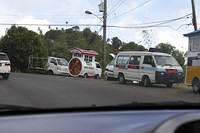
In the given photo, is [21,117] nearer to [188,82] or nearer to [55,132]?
[55,132]

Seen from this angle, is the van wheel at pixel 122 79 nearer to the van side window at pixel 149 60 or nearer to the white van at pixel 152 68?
the white van at pixel 152 68

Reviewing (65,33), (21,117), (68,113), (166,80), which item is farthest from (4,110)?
(65,33)

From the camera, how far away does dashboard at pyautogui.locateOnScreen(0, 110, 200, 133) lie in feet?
5.93

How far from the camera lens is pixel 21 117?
196 centimetres

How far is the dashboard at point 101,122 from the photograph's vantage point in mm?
1809

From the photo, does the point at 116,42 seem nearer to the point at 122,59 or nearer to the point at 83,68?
the point at 83,68

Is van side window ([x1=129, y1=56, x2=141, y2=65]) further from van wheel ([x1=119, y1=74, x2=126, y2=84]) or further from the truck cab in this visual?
the truck cab

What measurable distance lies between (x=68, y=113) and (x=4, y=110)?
0.44m

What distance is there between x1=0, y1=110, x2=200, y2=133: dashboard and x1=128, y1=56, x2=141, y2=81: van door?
45.5 ft

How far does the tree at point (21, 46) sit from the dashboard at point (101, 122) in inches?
1353

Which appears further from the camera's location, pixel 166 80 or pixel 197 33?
pixel 166 80

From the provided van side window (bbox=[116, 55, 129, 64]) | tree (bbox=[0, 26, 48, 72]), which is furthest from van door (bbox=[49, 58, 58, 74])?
van side window (bbox=[116, 55, 129, 64])

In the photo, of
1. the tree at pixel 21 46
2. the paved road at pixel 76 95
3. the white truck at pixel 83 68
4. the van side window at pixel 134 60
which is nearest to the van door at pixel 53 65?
the white truck at pixel 83 68

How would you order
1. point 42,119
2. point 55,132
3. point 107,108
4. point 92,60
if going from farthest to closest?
point 92,60 < point 107,108 < point 42,119 < point 55,132
